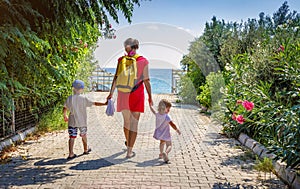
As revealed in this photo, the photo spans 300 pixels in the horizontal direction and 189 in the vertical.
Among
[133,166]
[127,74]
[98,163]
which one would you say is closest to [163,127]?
[133,166]

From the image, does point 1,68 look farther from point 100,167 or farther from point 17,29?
point 100,167

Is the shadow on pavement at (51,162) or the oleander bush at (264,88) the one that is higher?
the oleander bush at (264,88)

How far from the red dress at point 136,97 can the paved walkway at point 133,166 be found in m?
0.85

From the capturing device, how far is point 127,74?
4781mm

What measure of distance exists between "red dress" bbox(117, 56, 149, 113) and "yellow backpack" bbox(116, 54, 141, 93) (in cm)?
7

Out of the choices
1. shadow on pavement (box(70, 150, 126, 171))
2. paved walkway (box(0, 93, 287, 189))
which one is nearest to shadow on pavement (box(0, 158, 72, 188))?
paved walkway (box(0, 93, 287, 189))

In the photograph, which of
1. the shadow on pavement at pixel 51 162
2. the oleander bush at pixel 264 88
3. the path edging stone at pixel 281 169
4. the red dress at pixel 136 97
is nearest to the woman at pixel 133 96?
the red dress at pixel 136 97

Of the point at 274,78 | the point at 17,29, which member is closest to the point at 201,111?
the point at 274,78

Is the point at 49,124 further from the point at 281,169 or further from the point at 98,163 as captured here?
the point at 281,169

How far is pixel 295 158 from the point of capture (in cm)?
340

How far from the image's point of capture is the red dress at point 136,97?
484 cm

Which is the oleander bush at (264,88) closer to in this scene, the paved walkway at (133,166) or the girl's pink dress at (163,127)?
the paved walkway at (133,166)

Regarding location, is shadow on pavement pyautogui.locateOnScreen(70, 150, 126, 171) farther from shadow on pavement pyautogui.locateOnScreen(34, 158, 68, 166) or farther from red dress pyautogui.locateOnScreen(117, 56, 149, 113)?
red dress pyautogui.locateOnScreen(117, 56, 149, 113)

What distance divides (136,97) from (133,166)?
3.63 ft
